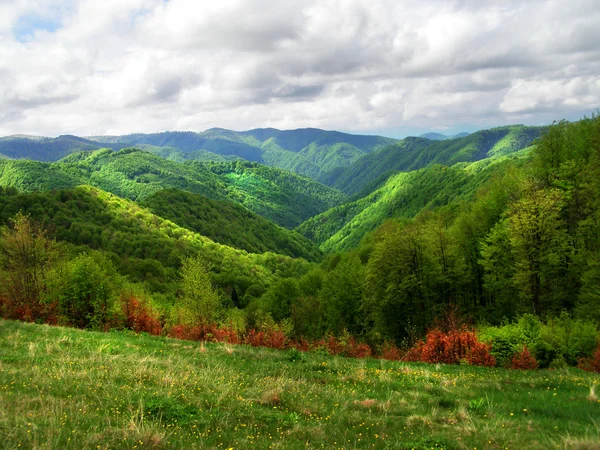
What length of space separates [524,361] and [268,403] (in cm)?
1718

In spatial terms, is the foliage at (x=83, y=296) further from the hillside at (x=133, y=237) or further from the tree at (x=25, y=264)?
the hillside at (x=133, y=237)

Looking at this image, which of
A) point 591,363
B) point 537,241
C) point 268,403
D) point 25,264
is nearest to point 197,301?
point 25,264

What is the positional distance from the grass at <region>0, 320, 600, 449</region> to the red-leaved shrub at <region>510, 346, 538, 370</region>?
9.94 ft

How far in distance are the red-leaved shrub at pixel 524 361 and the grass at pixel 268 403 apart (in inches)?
119

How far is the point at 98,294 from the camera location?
35719 mm

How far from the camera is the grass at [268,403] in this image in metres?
9.02

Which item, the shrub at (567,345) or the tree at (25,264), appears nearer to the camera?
the shrub at (567,345)

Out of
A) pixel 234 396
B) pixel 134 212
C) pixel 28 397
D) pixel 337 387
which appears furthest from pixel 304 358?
pixel 134 212

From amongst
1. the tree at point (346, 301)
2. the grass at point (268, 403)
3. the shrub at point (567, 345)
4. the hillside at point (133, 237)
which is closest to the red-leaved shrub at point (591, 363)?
the shrub at point (567, 345)

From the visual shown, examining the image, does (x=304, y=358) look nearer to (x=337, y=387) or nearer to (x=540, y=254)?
(x=337, y=387)

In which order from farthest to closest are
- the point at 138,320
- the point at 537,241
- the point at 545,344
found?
the point at 537,241 < the point at 138,320 < the point at 545,344

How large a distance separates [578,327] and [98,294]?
132 ft

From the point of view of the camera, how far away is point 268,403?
12.0 metres

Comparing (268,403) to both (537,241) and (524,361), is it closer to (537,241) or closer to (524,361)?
(524,361)
